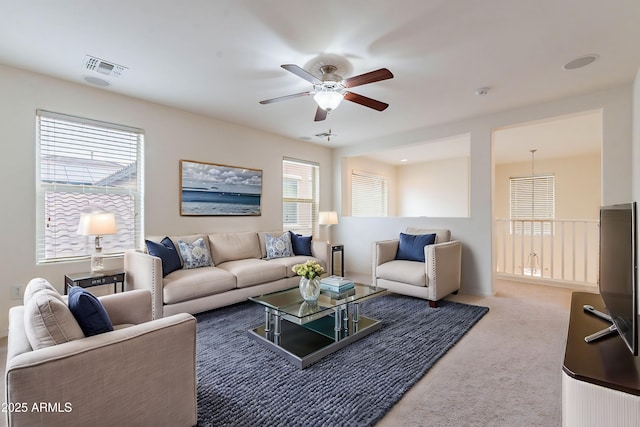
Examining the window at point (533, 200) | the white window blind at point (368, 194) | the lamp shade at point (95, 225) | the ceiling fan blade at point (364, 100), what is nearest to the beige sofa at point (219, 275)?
the lamp shade at point (95, 225)

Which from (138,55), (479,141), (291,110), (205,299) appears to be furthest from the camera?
(479,141)

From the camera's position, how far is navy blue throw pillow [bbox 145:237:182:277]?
3.19 meters

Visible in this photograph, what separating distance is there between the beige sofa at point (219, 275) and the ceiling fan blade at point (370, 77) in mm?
2379

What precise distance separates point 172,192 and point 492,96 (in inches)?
163

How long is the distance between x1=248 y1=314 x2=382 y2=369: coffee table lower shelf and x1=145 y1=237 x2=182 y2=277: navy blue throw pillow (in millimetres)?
1273

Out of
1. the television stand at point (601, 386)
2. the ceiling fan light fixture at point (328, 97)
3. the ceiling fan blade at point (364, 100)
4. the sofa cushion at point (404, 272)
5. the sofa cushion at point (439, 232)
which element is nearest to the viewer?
the television stand at point (601, 386)

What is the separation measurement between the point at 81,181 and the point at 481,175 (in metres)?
4.97

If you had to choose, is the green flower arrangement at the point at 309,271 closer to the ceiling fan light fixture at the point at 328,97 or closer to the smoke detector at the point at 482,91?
the ceiling fan light fixture at the point at 328,97

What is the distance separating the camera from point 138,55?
2533 millimetres

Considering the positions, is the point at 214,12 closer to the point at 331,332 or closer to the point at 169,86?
the point at 169,86

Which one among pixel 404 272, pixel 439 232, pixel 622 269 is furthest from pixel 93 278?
pixel 439 232

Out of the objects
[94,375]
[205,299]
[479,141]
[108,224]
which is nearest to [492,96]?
[479,141]

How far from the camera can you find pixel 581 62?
264 centimetres

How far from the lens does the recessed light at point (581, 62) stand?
101 inches
